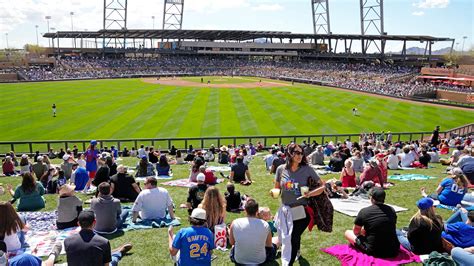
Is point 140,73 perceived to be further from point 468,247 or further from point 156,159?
point 468,247

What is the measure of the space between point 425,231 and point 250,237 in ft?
9.94

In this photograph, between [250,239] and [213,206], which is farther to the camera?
[213,206]

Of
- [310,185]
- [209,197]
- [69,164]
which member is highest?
[310,185]

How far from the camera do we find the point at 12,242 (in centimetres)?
658

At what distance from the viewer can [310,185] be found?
Result: 6395 mm

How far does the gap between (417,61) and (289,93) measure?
60.1 m

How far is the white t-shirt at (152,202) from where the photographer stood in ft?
28.1

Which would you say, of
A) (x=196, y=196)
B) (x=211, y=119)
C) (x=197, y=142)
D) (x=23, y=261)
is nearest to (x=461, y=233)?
(x=196, y=196)

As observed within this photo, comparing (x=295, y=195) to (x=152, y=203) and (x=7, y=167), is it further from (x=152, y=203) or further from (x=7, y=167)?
(x=7, y=167)

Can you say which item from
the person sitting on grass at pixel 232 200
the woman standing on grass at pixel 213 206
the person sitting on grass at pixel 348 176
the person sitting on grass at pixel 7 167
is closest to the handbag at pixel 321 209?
the woman standing on grass at pixel 213 206

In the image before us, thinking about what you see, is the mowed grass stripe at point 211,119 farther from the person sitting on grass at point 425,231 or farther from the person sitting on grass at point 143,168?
the person sitting on grass at point 425,231

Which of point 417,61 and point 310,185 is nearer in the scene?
point 310,185

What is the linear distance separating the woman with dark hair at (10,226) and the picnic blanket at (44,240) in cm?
40

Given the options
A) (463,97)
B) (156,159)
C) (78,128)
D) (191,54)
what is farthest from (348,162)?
(191,54)
